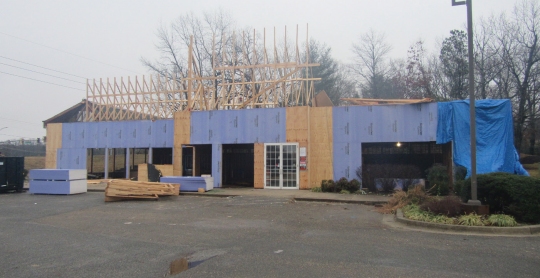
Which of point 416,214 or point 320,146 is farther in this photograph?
point 320,146

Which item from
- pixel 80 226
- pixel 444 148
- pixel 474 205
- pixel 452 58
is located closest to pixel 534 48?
pixel 452 58

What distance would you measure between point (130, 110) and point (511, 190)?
2446 cm

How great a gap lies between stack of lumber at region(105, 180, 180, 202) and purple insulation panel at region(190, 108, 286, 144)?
5.07m

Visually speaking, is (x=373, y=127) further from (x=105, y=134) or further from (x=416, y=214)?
(x=105, y=134)

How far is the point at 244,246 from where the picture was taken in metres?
7.74

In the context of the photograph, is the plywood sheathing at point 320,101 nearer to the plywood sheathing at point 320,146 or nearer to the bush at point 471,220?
the plywood sheathing at point 320,146

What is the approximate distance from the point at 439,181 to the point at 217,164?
35.3 feet

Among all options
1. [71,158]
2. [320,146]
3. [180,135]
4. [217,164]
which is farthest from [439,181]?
[71,158]

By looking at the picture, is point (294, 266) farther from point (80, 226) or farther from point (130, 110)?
point (130, 110)

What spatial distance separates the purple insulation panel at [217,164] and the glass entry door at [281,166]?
2596 mm

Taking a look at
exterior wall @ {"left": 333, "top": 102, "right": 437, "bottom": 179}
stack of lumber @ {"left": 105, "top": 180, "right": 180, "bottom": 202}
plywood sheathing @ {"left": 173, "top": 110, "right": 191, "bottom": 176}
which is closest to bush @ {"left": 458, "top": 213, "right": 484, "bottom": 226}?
exterior wall @ {"left": 333, "top": 102, "right": 437, "bottom": 179}

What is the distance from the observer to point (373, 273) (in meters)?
5.81

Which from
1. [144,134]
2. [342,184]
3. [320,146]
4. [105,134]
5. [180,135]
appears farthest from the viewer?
[105,134]

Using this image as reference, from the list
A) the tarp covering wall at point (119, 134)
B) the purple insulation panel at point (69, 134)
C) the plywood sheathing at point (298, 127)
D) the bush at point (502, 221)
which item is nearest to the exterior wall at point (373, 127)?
the plywood sheathing at point (298, 127)
